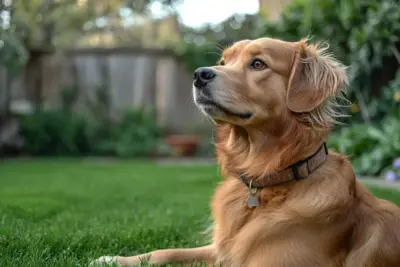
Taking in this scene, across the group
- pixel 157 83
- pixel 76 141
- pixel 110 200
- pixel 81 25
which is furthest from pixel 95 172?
pixel 81 25

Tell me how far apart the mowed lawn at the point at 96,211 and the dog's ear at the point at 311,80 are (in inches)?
51.9

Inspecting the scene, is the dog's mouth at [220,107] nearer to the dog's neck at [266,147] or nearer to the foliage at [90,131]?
the dog's neck at [266,147]

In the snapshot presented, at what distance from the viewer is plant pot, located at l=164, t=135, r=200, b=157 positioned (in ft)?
40.7

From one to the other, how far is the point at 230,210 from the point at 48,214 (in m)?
2.29

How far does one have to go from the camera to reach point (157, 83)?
1352 cm

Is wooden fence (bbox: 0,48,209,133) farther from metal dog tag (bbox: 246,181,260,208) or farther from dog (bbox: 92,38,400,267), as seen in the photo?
metal dog tag (bbox: 246,181,260,208)

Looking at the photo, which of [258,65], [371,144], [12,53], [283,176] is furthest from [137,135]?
[283,176]

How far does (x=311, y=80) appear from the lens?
9.66 feet

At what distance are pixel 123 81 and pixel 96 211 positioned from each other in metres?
8.60

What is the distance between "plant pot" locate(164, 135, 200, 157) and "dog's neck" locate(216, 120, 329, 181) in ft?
30.3

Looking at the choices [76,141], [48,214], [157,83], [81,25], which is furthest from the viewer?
[81,25]

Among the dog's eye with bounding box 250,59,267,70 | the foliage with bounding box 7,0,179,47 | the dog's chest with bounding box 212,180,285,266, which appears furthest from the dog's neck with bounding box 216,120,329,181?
the foliage with bounding box 7,0,179,47

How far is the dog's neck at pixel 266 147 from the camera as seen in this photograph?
9.14 feet

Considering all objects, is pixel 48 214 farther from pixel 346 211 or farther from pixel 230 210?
pixel 346 211
